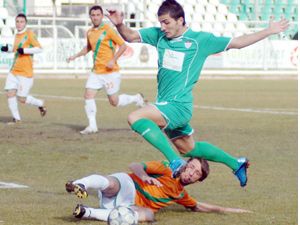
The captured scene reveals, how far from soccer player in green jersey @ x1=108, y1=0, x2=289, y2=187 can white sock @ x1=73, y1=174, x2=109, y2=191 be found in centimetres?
113

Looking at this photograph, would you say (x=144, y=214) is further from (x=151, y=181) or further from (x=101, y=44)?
(x=101, y=44)

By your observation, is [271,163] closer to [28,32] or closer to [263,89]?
[28,32]

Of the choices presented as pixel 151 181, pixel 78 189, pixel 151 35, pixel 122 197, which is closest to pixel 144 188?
pixel 151 181

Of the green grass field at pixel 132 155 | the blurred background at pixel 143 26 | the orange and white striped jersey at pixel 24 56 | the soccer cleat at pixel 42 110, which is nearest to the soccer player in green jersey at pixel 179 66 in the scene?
the green grass field at pixel 132 155

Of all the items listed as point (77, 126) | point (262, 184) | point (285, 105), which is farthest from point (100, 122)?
point (262, 184)

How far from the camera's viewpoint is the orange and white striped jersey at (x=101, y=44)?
18.2m

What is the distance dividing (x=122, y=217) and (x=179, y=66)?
2.57m

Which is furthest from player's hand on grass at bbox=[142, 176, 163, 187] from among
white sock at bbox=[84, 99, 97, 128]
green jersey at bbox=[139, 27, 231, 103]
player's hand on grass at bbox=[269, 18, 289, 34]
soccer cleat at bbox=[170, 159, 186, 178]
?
white sock at bbox=[84, 99, 97, 128]

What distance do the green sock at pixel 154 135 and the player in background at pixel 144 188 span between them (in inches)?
10.3

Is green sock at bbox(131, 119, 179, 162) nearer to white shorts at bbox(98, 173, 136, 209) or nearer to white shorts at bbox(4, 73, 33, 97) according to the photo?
white shorts at bbox(98, 173, 136, 209)

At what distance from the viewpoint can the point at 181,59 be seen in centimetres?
1019

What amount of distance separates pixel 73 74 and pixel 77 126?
22.9 metres

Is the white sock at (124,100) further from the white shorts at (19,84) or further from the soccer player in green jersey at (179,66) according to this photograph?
the soccer player in green jersey at (179,66)

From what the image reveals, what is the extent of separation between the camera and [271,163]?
13.9 m
